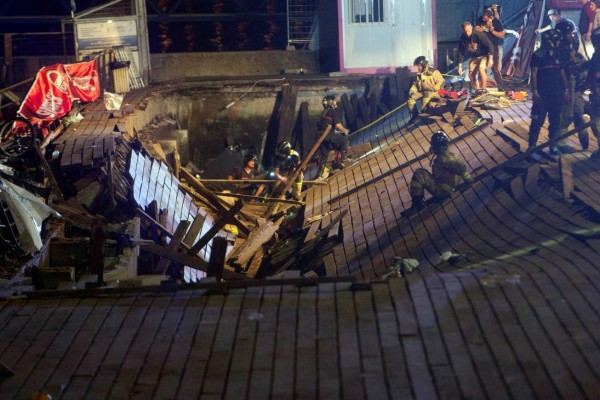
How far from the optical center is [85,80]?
77.8 ft

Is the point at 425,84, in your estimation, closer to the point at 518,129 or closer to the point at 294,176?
the point at 294,176

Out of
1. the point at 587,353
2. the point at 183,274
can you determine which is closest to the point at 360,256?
the point at 183,274

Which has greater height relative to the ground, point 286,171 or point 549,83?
point 549,83

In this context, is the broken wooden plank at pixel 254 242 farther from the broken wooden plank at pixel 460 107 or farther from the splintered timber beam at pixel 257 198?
the broken wooden plank at pixel 460 107

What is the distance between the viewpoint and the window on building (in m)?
29.8

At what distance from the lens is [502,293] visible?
8.90 metres

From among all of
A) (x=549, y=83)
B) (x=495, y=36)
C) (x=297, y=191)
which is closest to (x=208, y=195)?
(x=297, y=191)

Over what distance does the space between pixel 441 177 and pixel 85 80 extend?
35.8 feet

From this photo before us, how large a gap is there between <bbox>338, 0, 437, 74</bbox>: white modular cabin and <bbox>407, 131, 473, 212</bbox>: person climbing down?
45.8 feet

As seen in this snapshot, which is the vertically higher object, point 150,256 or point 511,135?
point 511,135

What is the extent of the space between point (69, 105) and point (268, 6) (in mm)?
13752

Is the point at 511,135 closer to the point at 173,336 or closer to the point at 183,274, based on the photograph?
the point at 183,274

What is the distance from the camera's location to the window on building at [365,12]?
29.8 m

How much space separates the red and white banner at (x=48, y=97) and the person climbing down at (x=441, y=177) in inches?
331
